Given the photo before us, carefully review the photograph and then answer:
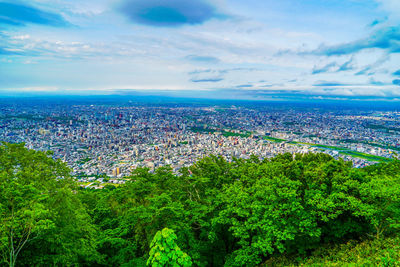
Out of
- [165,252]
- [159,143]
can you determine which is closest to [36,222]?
[165,252]

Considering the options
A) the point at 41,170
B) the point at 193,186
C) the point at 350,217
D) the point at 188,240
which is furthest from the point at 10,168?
the point at 350,217

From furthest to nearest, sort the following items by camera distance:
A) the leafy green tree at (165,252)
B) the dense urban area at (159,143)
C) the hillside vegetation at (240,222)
Result: 1. the dense urban area at (159,143)
2. the hillside vegetation at (240,222)
3. the leafy green tree at (165,252)

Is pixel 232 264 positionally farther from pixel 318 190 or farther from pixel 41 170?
pixel 41 170

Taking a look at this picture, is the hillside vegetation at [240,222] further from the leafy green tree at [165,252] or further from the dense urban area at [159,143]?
the dense urban area at [159,143]

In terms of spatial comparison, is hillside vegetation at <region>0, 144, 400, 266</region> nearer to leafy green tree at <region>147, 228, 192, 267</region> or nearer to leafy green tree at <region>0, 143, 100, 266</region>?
leafy green tree at <region>0, 143, 100, 266</region>

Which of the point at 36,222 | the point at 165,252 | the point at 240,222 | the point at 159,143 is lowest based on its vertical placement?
the point at 159,143

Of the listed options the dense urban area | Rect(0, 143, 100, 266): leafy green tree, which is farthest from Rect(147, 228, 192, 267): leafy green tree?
the dense urban area

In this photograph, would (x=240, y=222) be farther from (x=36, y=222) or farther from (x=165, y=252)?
(x=36, y=222)

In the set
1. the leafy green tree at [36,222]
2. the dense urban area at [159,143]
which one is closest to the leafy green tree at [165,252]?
the leafy green tree at [36,222]
